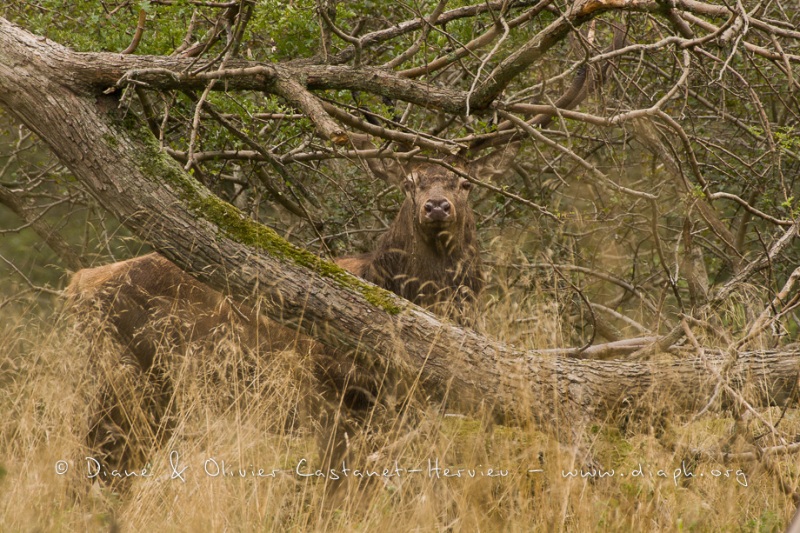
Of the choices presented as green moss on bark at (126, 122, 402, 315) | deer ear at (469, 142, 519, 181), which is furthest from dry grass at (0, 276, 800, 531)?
deer ear at (469, 142, 519, 181)

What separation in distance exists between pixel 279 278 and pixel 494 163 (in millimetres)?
2898

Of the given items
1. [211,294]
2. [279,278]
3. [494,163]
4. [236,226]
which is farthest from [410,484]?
[494,163]

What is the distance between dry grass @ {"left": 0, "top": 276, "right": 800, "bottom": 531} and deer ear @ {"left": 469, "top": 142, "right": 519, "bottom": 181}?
2.24 metres

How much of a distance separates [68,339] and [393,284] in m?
2.27

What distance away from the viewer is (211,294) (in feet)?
19.1

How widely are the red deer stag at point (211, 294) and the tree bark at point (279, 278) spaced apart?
1.03 metres

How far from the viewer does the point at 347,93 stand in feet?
19.0

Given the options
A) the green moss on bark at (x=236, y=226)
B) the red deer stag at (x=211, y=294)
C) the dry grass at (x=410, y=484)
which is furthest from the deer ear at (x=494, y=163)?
the green moss on bark at (x=236, y=226)

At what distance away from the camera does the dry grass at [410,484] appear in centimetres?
358

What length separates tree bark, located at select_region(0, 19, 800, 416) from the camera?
4145 mm

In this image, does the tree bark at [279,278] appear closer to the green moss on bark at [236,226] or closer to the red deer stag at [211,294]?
the green moss on bark at [236,226]

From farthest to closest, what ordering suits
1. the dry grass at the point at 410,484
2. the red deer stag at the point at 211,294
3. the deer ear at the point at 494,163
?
the deer ear at the point at 494,163, the red deer stag at the point at 211,294, the dry grass at the point at 410,484

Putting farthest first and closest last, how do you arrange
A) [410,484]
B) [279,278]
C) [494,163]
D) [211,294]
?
[494,163]
[211,294]
[279,278]
[410,484]

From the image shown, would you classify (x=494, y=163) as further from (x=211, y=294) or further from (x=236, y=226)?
(x=236, y=226)
